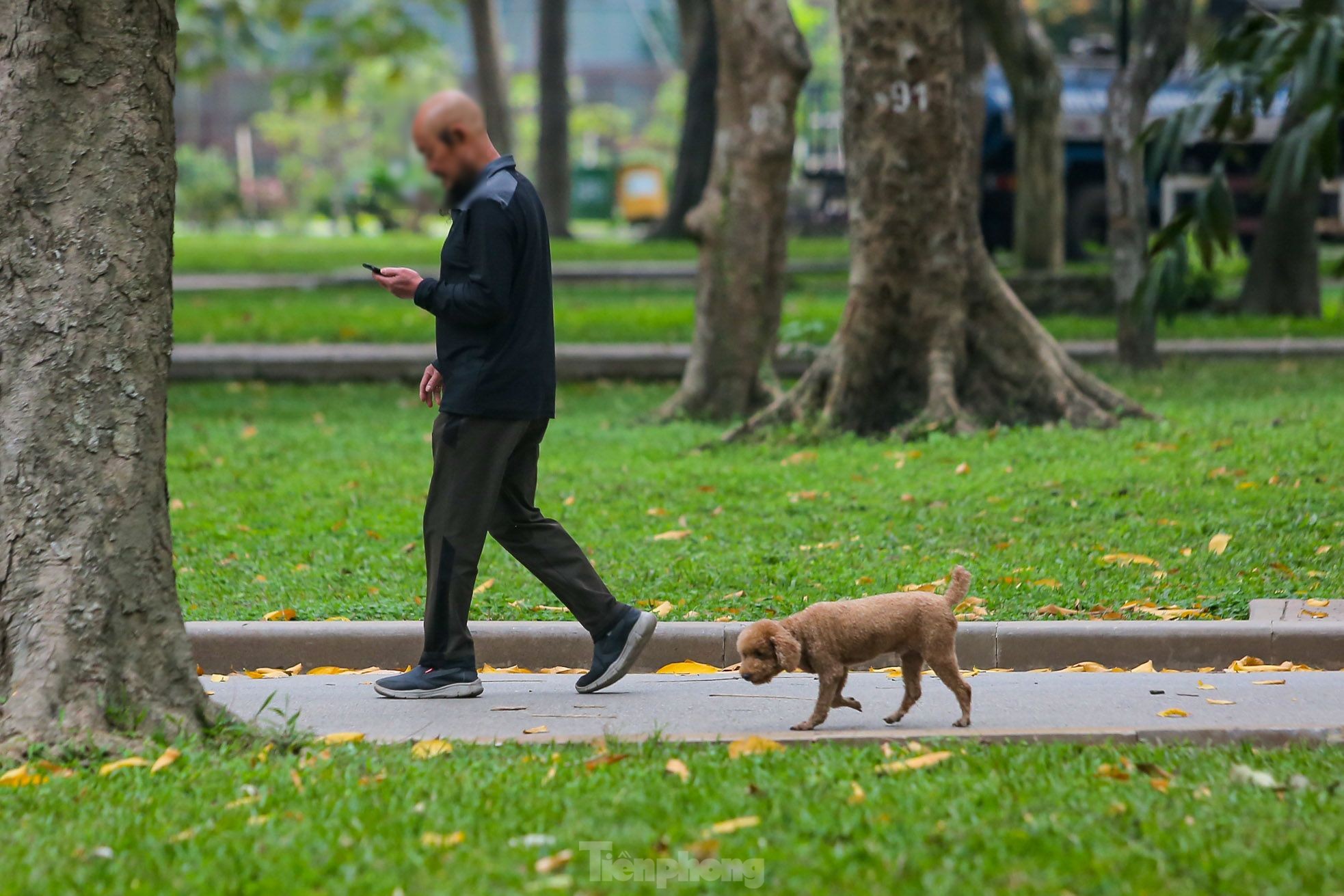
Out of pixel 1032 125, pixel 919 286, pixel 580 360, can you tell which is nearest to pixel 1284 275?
pixel 1032 125

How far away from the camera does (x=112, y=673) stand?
4637mm

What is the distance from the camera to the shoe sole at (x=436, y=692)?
5.45 m

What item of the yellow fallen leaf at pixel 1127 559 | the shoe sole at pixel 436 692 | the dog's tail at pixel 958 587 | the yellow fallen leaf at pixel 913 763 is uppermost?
the dog's tail at pixel 958 587

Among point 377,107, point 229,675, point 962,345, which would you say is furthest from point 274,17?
point 377,107

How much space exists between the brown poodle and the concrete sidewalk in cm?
14

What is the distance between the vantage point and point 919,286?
406 inches

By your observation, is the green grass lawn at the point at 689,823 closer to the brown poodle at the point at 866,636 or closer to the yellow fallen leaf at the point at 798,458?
the brown poodle at the point at 866,636

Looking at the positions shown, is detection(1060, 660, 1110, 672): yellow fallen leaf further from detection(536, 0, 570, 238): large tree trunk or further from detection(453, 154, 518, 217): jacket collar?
detection(536, 0, 570, 238): large tree trunk

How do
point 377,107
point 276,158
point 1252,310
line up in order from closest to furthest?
point 1252,310, point 377,107, point 276,158

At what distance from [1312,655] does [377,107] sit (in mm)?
62369

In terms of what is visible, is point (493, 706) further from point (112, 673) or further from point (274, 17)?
point (274, 17)

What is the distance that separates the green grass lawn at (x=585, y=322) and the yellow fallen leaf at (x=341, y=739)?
905cm

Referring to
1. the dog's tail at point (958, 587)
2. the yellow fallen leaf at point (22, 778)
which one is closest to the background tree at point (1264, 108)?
the dog's tail at point (958, 587)

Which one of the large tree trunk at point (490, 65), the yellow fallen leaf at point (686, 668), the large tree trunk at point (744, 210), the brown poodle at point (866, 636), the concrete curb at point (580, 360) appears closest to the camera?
the brown poodle at point (866, 636)
